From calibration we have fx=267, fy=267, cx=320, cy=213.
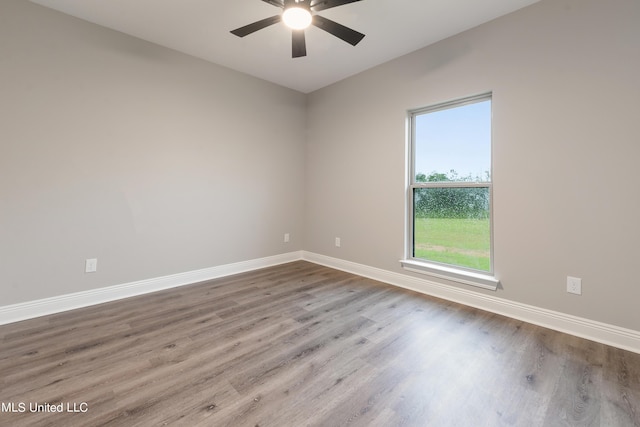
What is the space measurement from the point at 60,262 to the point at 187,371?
182 centimetres

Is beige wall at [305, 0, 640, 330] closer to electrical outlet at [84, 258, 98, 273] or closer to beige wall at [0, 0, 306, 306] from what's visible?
beige wall at [0, 0, 306, 306]

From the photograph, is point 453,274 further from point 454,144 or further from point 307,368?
point 307,368

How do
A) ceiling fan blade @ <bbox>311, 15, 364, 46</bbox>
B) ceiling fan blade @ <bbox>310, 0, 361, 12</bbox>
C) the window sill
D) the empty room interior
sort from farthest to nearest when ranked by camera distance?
1. the window sill
2. ceiling fan blade @ <bbox>311, 15, 364, 46</bbox>
3. ceiling fan blade @ <bbox>310, 0, 361, 12</bbox>
4. the empty room interior

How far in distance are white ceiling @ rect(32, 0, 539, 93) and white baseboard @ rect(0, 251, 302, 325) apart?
8.44ft

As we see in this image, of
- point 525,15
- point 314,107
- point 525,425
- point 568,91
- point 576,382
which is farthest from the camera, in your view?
point 314,107

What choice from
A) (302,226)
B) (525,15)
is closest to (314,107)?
(302,226)

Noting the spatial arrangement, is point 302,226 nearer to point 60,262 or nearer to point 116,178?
point 116,178

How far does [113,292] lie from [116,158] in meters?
1.34

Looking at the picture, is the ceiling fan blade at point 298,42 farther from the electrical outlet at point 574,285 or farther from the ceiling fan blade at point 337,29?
the electrical outlet at point 574,285

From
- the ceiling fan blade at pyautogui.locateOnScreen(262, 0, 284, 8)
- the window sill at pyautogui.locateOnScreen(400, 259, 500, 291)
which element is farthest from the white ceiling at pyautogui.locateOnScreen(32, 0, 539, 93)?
the window sill at pyautogui.locateOnScreen(400, 259, 500, 291)

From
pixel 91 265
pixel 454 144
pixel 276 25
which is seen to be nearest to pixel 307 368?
pixel 91 265

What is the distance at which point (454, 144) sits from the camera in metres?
2.89

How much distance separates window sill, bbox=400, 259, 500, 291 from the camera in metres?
2.50

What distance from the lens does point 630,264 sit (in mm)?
1895
